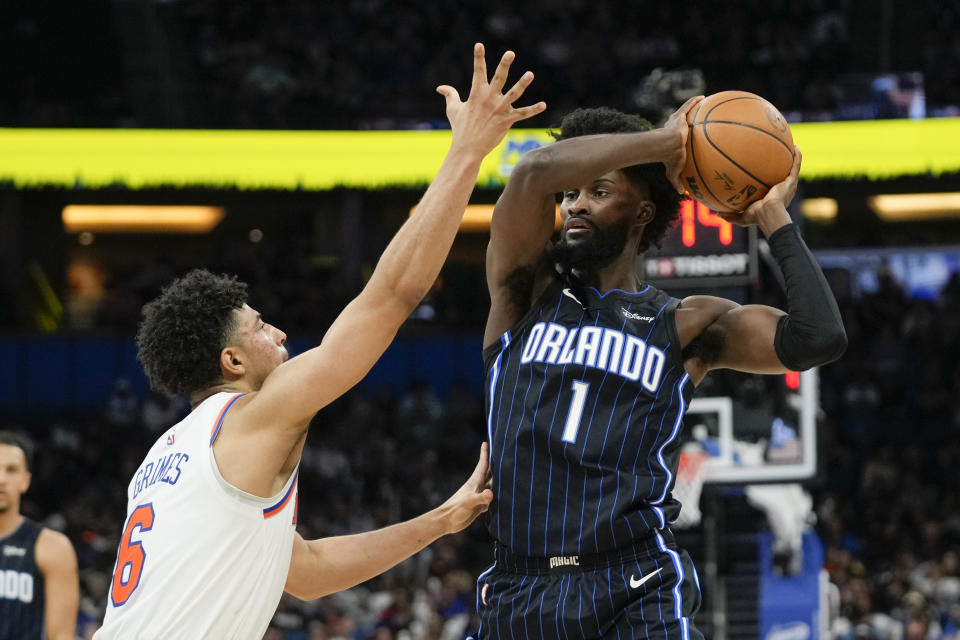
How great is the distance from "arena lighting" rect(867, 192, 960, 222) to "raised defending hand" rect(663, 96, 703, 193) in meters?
18.6

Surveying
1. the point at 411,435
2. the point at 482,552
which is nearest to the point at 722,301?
the point at 482,552

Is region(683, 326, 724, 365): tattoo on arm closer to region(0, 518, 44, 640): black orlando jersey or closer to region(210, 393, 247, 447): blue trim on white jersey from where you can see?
region(210, 393, 247, 447): blue trim on white jersey

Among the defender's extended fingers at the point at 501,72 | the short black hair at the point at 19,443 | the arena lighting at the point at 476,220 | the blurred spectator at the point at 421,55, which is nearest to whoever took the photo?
the defender's extended fingers at the point at 501,72

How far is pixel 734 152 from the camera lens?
11.6 ft

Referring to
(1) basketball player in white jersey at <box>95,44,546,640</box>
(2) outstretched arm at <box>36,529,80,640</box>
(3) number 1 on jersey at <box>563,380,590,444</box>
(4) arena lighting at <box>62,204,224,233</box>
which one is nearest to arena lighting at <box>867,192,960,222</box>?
(4) arena lighting at <box>62,204,224,233</box>

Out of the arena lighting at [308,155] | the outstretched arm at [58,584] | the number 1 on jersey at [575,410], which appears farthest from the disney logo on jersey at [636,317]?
the arena lighting at [308,155]

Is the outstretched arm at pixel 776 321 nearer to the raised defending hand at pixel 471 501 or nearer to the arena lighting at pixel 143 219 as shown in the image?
the raised defending hand at pixel 471 501

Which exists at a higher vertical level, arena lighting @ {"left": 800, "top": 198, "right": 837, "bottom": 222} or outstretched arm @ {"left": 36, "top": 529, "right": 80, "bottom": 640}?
arena lighting @ {"left": 800, "top": 198, "right": 837, "bottom": 222}

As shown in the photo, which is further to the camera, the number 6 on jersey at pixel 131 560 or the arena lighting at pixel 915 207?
the arena lighting at pixel 915 207

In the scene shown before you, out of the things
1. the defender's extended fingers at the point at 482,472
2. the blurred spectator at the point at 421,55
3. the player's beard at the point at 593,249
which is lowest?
the defender's extended fingers at the point at 482,472

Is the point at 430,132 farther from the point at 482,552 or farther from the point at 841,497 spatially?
the point at 841,497

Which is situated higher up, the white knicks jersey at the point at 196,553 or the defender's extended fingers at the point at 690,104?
the defender's extended fingers at the point at 690,104

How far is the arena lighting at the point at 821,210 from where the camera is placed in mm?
20953

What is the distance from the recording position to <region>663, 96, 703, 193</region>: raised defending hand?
3539 millimetres
